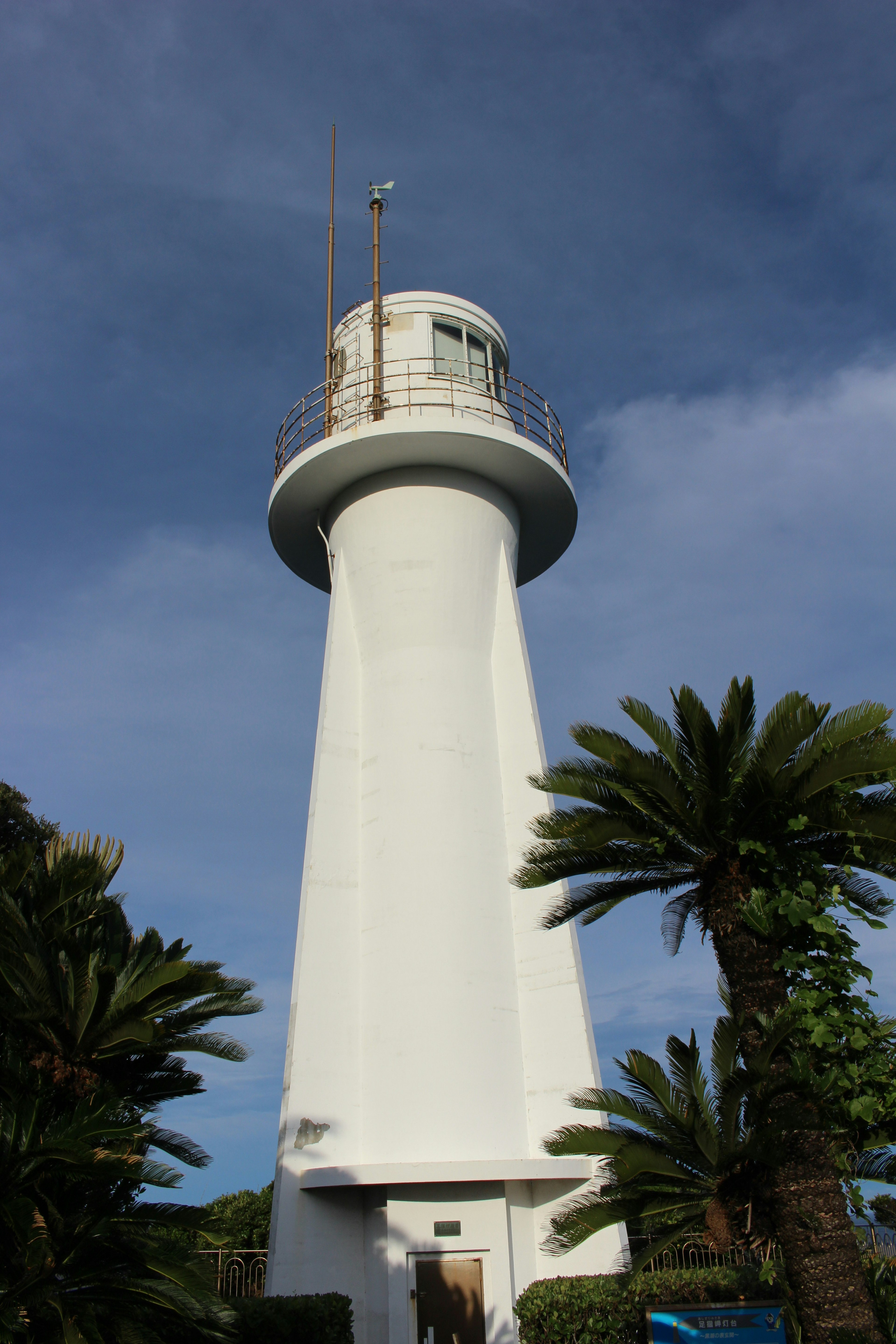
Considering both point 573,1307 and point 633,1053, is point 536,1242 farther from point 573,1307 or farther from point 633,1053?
point 633,1053

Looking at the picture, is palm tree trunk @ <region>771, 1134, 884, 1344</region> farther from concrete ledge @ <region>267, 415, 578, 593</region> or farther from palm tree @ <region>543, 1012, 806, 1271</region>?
concrete ledge @ <region>267, 415, 578, 593</region>

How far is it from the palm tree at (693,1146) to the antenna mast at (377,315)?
13.5 m

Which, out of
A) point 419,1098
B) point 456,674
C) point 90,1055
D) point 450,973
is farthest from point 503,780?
point 90,1055

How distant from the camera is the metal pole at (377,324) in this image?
21141 mm

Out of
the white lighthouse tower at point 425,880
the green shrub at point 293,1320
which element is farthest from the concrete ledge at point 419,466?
the green shrub at point 293,1320

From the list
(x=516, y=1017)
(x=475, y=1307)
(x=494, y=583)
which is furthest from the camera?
(x=494, y=583)

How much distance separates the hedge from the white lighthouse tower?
72 centimetres

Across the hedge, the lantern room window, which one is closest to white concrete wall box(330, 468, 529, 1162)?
the hedge

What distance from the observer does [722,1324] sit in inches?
432

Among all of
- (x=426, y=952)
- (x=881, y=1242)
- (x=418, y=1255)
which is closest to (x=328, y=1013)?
(x=426, y=952)

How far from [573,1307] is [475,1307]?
5.41 feet

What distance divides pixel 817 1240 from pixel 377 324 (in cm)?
1800

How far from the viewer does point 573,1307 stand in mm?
14172

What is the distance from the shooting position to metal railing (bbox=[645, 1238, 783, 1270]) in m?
16.8
